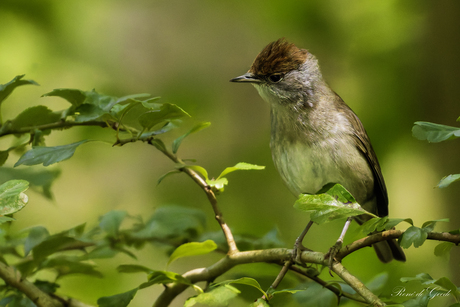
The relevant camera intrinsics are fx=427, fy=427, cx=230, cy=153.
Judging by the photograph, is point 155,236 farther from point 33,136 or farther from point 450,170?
point 450,170

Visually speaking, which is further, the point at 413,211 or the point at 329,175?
the point at 413,211

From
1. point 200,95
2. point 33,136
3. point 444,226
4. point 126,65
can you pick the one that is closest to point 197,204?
point 200,95

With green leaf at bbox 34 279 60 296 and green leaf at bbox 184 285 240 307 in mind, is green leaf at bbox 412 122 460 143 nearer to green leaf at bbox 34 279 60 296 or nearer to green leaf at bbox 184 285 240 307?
green leaf at bbox 184 285 240 307

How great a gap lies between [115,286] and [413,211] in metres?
2.05

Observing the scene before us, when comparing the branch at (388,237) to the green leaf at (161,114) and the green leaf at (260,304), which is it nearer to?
the green leaf at (260,304)

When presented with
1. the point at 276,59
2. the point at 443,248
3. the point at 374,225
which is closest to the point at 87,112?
the point at 374,225

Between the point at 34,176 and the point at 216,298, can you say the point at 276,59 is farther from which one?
the point at 216,298

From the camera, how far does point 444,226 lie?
2.62 metres

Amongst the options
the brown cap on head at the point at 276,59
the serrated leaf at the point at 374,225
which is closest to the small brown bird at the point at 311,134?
the brown cap on head at the point at 276,59

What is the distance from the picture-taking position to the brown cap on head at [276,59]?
1.77m

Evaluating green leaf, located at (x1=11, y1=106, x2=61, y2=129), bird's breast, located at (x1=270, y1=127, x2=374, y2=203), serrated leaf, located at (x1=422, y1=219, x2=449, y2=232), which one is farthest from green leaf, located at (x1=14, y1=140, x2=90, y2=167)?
bird's breast, located at (x1=270, y1=127, x2=374, y2=203)

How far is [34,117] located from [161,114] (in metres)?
0.35

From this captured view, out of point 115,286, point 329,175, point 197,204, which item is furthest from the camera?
point 197,204

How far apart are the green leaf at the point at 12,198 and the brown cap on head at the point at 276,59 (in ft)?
3.95
